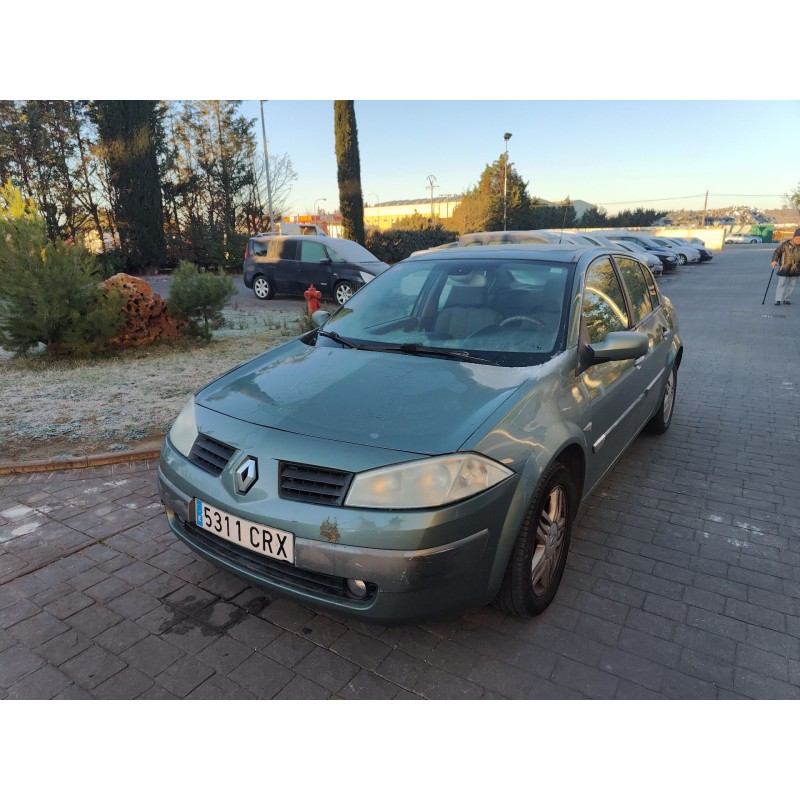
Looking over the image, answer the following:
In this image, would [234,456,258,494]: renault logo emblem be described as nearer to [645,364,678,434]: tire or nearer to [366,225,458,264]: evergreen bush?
[645,364,678,434]: tire

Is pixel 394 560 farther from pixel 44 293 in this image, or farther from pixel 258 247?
pixel 258 247

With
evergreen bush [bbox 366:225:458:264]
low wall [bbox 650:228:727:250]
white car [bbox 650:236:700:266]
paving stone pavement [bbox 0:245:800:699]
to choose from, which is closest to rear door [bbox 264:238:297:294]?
paving stone pavement [bbox 0:245:800:699]

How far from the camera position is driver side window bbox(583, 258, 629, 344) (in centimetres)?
319

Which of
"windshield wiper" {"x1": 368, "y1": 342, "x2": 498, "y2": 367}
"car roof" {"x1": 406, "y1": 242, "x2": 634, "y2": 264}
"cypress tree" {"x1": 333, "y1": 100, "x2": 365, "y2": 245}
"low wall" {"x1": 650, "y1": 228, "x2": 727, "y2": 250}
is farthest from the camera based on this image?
"low wall" {"x1": 650, "y1": 228, "x2": 727, "y2": 250}

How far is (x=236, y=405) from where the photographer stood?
260cm

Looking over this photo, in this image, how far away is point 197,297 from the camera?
836 cm

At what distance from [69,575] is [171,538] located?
0.54 m

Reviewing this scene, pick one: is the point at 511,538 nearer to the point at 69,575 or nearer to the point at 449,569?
the point at 449,569

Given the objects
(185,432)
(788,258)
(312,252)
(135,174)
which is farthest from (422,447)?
(135,174)

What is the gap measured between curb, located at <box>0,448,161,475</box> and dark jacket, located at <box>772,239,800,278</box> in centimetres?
1371

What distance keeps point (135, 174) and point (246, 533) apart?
24462 mm

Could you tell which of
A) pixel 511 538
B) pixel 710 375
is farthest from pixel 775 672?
pixel 710 375

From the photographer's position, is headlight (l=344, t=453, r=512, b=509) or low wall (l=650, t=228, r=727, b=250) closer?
headlight (l=344, t=453, r=512, b=509)

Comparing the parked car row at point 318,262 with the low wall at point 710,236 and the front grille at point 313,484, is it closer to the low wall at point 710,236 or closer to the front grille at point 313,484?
the front grille at point 313,484
